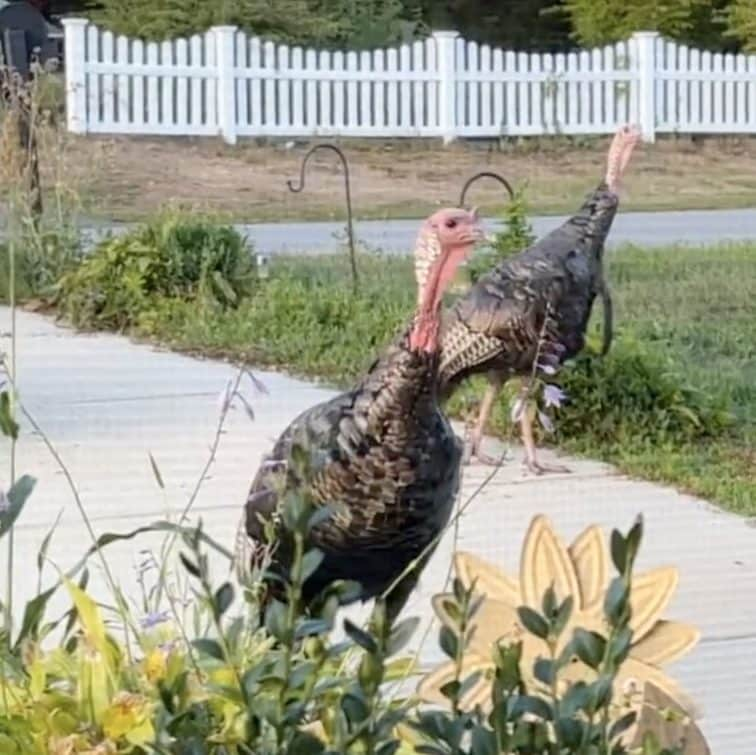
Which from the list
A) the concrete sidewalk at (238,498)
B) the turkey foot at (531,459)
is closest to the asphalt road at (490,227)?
the concrete sidewalk at (238,498)

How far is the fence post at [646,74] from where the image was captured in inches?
979

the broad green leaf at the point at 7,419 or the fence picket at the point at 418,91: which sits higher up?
the fence picket at the point at 418,91

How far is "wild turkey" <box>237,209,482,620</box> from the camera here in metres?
3.92

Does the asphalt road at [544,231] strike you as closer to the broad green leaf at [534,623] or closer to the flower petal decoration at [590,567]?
the flower petal decoration at [590,567]

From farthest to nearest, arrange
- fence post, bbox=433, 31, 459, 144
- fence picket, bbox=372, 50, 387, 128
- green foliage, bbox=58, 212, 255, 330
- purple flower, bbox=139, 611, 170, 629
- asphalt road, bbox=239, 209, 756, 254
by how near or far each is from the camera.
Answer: fence post, bbox=433, 31, 459, 144 < fence picket, bbox=372, 50, 387, 128 < asphalt road, bbox=239, 209, 756, 254 < green foliage, bbox=58, 212, 255, 330 < purple flower, bbox=139, 611, 170, 629

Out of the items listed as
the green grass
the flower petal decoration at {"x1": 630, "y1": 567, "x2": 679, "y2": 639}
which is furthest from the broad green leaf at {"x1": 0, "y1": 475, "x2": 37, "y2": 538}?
the green grass

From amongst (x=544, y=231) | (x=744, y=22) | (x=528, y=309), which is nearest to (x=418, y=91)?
(x=544, y=231)

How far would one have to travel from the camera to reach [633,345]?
324 inches

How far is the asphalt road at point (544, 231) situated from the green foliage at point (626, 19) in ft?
35.5

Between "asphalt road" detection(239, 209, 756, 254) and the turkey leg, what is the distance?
6921 mm

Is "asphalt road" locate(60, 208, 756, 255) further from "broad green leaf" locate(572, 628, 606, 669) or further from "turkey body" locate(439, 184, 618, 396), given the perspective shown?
"broad green leaf" locate(572, 628, 606, 669)

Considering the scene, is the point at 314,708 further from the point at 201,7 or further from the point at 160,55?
the point at 201,7

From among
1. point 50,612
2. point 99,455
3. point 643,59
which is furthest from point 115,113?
point 50,612

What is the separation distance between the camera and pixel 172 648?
2725 millimetres
